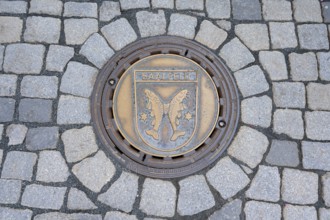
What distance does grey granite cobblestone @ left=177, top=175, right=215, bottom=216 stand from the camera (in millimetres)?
2672

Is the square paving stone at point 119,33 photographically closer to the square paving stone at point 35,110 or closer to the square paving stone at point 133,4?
the square paving stone at point 133,4

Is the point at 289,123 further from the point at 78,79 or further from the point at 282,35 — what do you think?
the point at 78,79

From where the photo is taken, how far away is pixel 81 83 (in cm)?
294

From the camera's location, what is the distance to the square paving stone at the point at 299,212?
2676 millimetres

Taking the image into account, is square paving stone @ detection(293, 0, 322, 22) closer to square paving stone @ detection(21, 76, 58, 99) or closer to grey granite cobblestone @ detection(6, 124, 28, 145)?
square paving stone @ detection(21, 76, 58, 99)

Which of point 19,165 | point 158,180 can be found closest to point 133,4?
point 158,180

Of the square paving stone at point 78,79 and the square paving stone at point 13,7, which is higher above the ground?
the square paving stone at point 13,7

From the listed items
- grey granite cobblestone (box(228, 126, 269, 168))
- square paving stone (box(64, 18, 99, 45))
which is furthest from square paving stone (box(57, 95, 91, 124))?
grey granite cobblestone (box(228, 126, 269, 168))

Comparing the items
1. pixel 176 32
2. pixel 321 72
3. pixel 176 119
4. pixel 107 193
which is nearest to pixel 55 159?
pixel 107 193

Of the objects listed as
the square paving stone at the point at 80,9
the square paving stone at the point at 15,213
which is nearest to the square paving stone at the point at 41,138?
the square paving stone at the point at 15,213

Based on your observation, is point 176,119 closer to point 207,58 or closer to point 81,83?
point 207,58

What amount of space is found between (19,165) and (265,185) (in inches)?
72.3

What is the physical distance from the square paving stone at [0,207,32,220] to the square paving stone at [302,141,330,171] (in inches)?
81.7

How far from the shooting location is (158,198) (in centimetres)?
270
